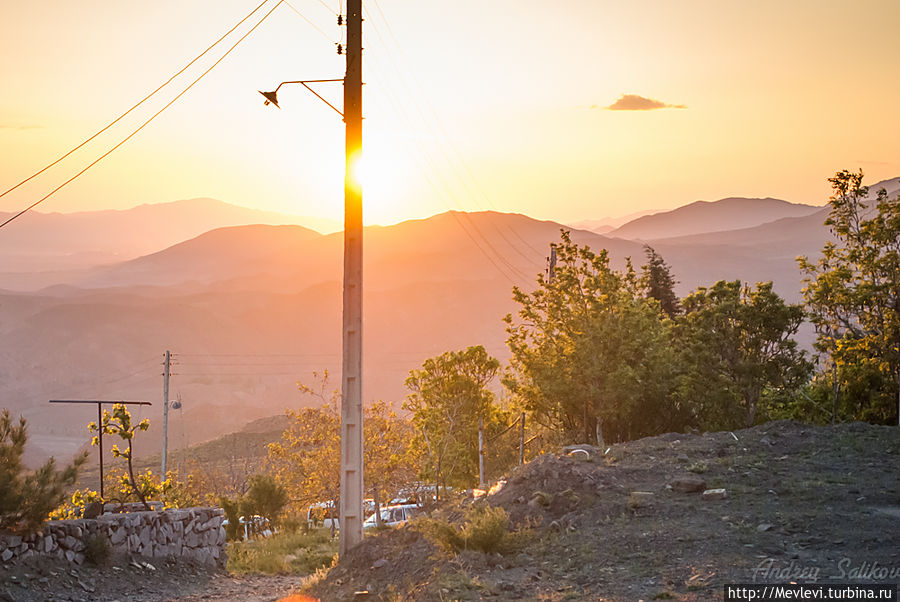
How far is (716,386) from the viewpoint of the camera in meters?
30.5

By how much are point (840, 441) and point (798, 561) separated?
8548mm

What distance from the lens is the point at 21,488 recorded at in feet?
50.2

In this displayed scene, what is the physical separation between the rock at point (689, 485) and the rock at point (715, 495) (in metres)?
0.43

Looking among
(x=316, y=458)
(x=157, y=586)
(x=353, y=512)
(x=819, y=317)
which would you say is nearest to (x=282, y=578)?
(x=157, y=586)

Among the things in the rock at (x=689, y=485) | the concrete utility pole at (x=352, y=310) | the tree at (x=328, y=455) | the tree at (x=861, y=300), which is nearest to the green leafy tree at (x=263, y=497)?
the tree at (x=328, y=455)

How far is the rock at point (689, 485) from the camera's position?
598 inches

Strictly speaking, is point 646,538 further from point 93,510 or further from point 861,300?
point 861,300

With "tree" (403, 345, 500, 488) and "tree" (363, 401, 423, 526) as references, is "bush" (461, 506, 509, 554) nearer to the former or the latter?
"tree" (403, 345, 500, 488)

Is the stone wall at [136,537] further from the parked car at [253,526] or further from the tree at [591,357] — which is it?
the parked car at [253,526]

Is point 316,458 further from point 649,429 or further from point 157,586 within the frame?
point 157,586

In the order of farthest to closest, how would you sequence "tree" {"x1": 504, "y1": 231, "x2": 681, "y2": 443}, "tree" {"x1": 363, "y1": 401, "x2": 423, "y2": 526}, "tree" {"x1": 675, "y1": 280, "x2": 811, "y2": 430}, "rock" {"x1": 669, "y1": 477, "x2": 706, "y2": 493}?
1. "tree" {"x1": 363, "y1": 401, "x2": 423, "y2": 526}
2. "tree" {"x1": 504, "y1": 231, "x2": 681, "y2": 443}
3. "tree" {"x1": 675, "y1": 280, "x2": 811, "y2": 430}
4. "rock" {"x1": 669, "y1": 477, "x2": 706, "y2": 493}

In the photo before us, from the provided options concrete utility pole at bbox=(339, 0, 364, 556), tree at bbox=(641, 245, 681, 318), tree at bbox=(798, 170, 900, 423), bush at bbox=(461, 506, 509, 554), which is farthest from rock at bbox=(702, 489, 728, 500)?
tree at bbox=(641, 245, 681, 318)
